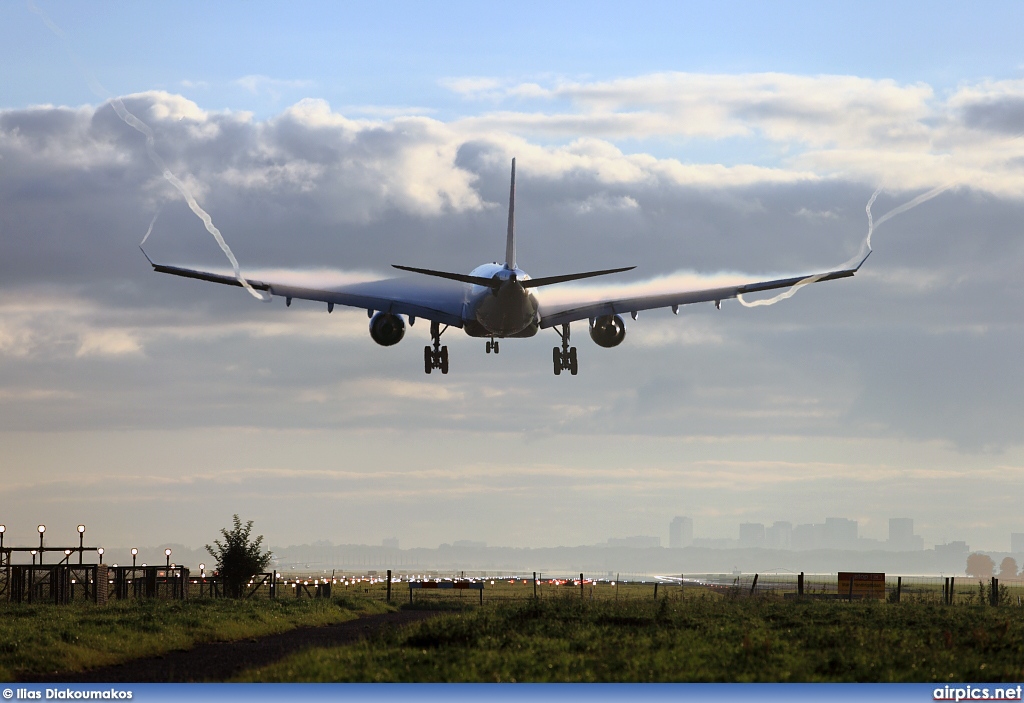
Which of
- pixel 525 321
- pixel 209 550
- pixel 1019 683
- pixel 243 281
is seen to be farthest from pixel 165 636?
pixel 209 550

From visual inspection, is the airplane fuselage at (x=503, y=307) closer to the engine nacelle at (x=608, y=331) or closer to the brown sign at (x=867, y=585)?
the engine nacelle at (x=608, y=331)

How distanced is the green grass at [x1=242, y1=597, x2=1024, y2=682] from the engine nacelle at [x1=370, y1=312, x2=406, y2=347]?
43.9ft

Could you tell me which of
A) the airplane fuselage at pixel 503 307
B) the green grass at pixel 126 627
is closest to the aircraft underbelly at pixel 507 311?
the airplane fuselage at pixel 503 307

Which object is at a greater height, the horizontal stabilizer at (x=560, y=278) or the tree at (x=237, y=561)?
the horizontal stabilizer at (x=560, y=278)

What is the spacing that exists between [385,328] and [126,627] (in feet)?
57.2

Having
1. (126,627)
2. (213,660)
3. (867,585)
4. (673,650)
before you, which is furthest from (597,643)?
(867,585)

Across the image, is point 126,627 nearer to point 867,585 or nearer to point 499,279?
point 499,279

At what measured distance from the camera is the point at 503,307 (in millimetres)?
51250

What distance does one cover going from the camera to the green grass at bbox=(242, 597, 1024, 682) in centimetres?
3114

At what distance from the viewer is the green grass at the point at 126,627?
1420 inches

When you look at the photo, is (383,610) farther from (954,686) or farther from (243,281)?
(954,686)

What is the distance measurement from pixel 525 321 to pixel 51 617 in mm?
21816

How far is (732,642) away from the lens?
3738 centimetres

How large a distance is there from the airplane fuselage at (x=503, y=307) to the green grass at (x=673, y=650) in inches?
477
